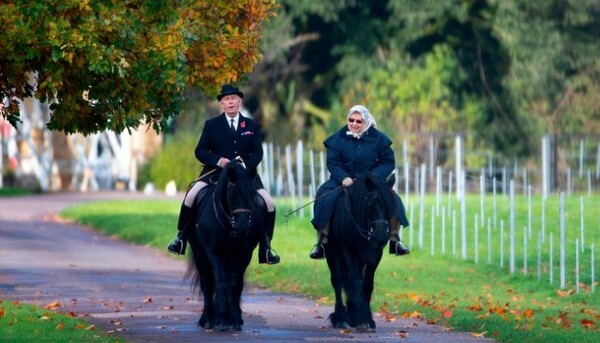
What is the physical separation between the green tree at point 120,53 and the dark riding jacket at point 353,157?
1.33 metres

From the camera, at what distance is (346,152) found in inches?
755

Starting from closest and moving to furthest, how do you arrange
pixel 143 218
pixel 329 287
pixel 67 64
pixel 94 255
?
pixel 67 64, pixel 329 287, pixel 94 255, pixel 143 218

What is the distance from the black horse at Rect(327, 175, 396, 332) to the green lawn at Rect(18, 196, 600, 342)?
3.99 feet

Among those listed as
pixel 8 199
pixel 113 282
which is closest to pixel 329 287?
pixel 113 282

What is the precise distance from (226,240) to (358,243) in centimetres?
137

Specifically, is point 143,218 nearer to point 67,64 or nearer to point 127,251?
point 127,251

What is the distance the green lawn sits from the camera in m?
19.3

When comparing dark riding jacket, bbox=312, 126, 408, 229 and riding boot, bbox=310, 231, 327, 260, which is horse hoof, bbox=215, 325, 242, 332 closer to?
riding boot, bbox=310, 231, 327, 260

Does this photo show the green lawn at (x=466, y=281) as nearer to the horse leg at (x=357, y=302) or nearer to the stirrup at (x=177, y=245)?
the horse leg at (x=357, y=302)

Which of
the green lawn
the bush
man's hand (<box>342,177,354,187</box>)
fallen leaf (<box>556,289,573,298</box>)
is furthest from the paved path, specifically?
the bush

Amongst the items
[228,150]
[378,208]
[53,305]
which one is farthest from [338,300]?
[53,305]

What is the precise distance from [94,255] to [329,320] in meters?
13.3

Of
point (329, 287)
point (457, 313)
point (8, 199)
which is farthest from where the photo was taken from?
point (8, 199)

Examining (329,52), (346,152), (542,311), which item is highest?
(329,52)
